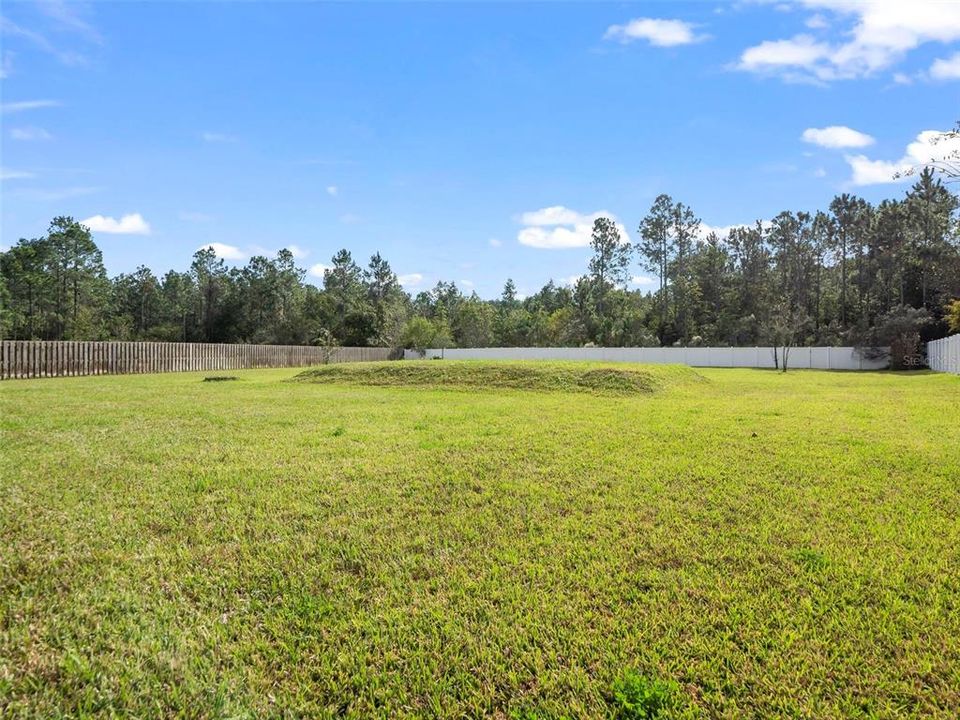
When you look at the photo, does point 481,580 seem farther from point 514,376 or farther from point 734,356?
point 734,356

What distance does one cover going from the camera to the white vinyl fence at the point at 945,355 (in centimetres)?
2022

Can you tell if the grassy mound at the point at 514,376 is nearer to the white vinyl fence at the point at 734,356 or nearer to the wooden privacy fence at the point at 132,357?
the wooden privacy fence at the point at 132,357

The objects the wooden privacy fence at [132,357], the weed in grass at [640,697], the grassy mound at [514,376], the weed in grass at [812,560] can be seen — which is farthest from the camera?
the wooden privacy fence at [132,357]

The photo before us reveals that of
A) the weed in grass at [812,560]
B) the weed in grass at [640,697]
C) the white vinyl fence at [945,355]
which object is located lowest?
the weed in grass at [640,697]

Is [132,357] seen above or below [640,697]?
above

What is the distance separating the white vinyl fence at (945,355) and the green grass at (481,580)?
19088mm

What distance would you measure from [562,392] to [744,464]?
7184 millimetres

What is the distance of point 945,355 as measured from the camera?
73.5 feet

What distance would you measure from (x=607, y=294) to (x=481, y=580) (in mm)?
46698

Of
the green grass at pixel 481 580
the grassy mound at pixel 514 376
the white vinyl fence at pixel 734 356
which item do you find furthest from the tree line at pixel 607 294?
the green grass at pixel 481 580

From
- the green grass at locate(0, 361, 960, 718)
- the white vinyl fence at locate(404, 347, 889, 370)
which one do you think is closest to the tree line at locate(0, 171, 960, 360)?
the white vinyl fence at locate(404, 347, 889, 370)

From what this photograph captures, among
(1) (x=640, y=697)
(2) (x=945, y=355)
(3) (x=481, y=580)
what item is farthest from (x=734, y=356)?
(1) (x=640, y=697)

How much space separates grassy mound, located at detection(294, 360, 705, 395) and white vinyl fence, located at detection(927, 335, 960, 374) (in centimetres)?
1151

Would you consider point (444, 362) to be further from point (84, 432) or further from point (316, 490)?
point (316, 490)
